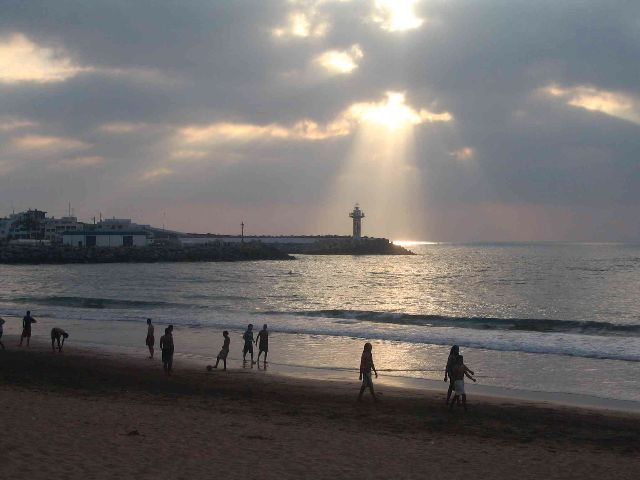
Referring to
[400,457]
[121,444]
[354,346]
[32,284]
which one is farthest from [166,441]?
[32,284]

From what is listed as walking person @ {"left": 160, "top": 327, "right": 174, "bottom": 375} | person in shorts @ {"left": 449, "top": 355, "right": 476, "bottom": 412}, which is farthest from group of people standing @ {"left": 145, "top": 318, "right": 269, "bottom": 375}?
person in shorts @ {"left": 449, "top": 355, "right": 476, "bottom": 412}

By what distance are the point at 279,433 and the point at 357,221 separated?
555 ft

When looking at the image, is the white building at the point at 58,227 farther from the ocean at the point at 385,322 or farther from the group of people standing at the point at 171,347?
the group of people standing at the point at 171,347

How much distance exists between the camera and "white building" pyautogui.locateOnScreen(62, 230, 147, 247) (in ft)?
435

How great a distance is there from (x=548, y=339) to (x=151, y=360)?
18241mm

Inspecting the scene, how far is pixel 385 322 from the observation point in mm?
36906

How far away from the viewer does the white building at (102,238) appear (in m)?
133

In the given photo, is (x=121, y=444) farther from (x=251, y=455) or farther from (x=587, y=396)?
(x=587, y=396)

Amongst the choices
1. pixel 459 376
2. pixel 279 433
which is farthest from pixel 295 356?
pixel 279 433

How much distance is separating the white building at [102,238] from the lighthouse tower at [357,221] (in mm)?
65797

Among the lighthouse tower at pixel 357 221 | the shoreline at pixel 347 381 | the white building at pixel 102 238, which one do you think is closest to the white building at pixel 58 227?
the white building at pixel 102 238

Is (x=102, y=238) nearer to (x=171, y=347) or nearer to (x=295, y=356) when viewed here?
(x=295, y=356)

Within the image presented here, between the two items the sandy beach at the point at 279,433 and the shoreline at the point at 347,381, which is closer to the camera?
the sandy beach at the point at 279,433

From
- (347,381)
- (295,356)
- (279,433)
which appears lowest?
(295,356)
